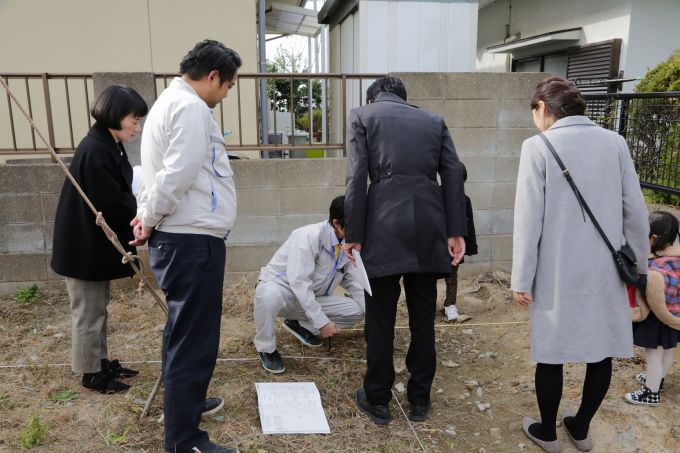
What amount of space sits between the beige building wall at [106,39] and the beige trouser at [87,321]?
154 inches

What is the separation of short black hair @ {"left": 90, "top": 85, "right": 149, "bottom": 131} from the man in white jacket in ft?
2.07

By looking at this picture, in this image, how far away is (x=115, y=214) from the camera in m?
2.90

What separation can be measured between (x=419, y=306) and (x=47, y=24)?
601 cm

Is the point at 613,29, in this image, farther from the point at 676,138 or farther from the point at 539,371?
the point at 539,371

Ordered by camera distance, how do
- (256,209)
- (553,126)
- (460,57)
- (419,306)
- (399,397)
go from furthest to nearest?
(460,57) → (256,209) → (399,397) → (419,306) → (553,126)

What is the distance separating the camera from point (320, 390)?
10.6 feet

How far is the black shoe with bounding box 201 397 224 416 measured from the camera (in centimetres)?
291

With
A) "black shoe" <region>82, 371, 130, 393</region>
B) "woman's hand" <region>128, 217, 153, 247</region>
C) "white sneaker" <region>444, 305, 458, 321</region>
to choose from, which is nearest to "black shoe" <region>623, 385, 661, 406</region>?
"white sneaker" <region>444, 305, 458, 321</region>

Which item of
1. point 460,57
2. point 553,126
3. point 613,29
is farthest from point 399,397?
point 613,29

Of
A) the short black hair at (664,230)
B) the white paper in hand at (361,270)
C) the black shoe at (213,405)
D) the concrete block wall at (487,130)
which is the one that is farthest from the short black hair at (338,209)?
the concrete block wall at (487,130)

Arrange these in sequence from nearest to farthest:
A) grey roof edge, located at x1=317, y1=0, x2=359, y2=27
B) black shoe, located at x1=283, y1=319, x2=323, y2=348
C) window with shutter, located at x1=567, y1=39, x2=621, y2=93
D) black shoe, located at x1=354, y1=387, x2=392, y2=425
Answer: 1. black shoe, located at x1=354, y1=387, x2=392, y2=425
2. black shoe, located at x1=283, y1=319, x2=323, y2=348
3. grey roof edge, located at x1=317, y1=0, x2=359, y2=27
4. window with shutter, located at x1=567, y1=39, x2=621, y2=93

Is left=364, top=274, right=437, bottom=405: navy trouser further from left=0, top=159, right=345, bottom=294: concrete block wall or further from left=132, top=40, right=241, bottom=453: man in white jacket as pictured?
left=0, top=159, right=345, bottom=294: concrete block wall

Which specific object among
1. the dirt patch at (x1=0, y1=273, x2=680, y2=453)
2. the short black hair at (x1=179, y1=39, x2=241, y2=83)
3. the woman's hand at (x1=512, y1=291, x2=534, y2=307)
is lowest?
the dirt patch at (x1=0, y1=273, x2=680, y2=453)

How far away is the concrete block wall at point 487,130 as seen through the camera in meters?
4.88
